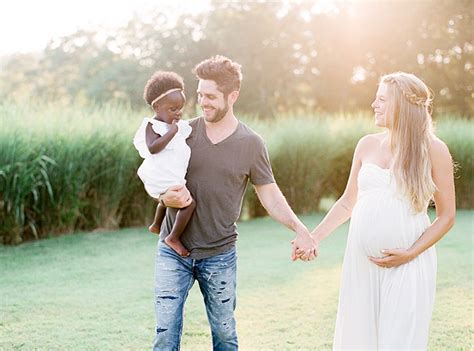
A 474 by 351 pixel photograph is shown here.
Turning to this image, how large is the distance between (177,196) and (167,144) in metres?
0.27

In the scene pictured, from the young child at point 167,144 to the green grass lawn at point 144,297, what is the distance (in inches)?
75.2

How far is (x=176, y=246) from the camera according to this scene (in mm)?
3768

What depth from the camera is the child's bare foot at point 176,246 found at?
3762 mm

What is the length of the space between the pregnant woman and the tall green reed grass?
6.63 metres

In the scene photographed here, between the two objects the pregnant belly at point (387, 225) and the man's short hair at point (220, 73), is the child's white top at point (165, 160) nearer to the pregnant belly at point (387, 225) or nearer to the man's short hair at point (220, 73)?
the man's short hair at point (220, 73)

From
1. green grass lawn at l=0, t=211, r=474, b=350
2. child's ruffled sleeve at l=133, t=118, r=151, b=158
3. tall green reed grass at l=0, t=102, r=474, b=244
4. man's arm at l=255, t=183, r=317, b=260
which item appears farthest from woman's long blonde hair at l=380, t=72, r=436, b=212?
tall green reed grass at l=0, t=102, r=474, b=244

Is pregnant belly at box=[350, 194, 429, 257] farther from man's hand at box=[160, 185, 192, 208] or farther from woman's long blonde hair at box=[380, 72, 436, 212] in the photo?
man's hand at box=[160, 185, 192, 208]

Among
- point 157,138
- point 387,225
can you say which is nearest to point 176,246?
point 157,138

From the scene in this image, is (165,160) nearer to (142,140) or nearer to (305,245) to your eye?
(142,140)

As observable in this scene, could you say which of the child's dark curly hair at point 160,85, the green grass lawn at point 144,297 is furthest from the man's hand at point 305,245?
the green grass lawn at point 144,297

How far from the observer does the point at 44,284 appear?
7.58m

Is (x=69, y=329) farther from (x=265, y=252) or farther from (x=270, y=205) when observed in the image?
(x=265, y=252)

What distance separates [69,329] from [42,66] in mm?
38687

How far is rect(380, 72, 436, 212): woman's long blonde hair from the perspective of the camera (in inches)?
142
